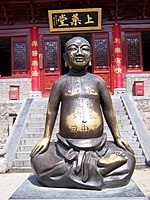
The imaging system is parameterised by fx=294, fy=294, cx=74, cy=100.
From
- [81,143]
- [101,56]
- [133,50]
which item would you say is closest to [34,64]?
[101,56]

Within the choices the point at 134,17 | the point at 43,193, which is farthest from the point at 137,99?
the point at 43,193

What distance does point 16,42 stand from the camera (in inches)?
457

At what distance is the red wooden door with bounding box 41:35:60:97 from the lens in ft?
37.8

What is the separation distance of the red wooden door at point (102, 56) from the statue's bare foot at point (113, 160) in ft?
28.1

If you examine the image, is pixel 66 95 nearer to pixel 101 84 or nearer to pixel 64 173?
pixel 101 84

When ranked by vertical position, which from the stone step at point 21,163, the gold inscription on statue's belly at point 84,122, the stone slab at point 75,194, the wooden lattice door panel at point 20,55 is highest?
the wooden lattice door panel at point 20,55

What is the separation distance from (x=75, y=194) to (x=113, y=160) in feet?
1.62

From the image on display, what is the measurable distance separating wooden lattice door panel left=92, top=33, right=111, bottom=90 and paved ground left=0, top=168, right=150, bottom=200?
5.61 m

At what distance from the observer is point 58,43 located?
456 inches

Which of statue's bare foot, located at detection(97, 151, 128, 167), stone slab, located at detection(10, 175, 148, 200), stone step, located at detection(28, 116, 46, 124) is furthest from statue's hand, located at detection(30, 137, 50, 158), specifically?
stone step, located at detection(28, 116, 46, 124)

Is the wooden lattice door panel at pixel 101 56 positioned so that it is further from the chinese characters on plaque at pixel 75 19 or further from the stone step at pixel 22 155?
the stone step at pixel 22 155

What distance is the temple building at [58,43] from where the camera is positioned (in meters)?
11.0

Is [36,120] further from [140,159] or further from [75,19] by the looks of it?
[75,19]

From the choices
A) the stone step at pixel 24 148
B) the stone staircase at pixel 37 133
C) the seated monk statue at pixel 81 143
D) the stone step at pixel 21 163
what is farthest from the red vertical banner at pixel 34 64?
the seated monk statue at pixel 81 143
